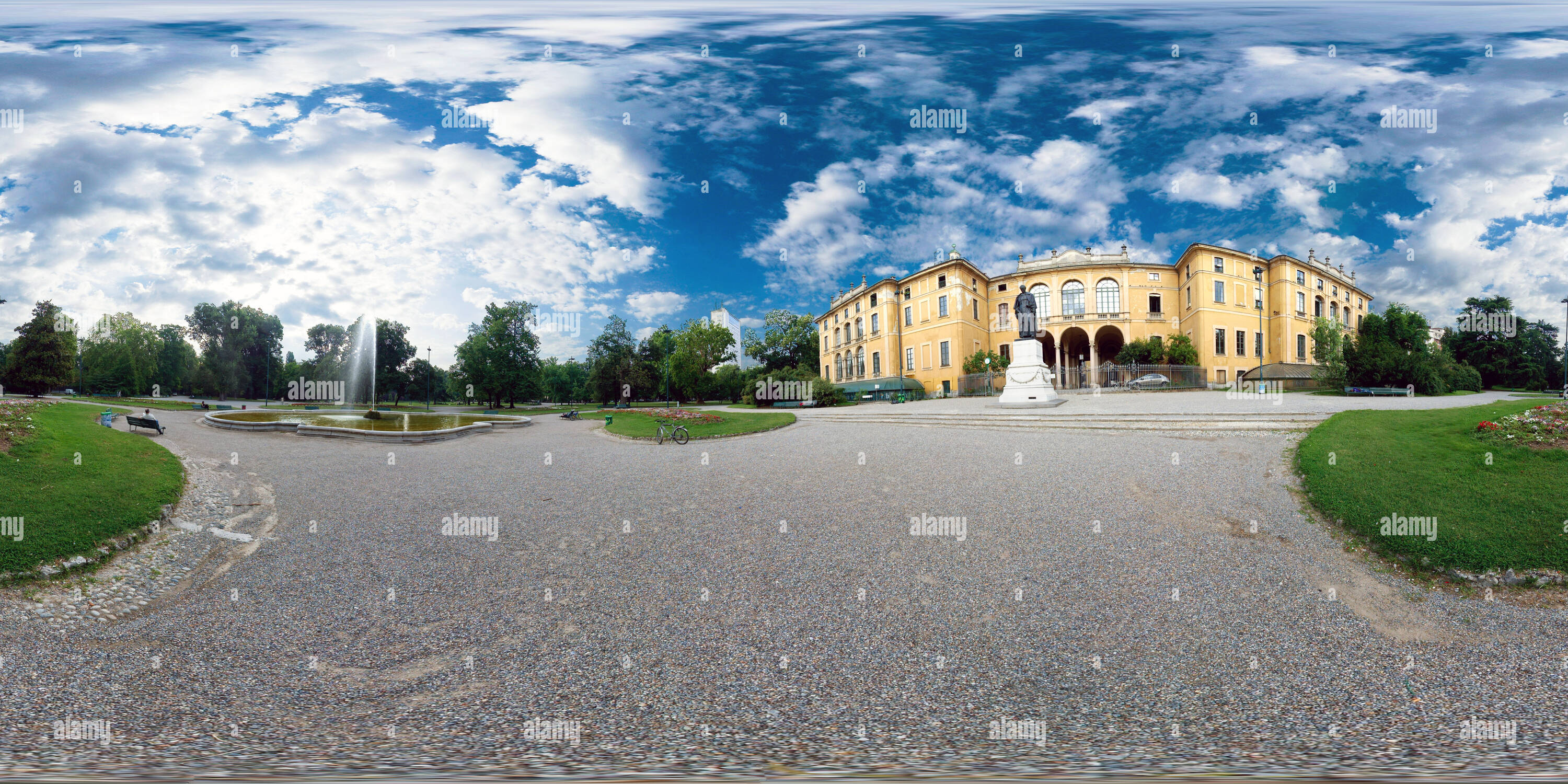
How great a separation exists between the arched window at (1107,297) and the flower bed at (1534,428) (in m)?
38.5

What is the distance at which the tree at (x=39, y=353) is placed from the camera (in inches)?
1222

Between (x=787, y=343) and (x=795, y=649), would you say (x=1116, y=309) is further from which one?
(x=795, y=649)

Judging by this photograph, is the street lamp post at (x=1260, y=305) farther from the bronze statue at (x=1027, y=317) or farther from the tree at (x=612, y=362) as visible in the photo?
the tree at (x=612, y=362)

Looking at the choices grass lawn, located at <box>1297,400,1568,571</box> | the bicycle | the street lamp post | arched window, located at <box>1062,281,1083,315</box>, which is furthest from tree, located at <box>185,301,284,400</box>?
the street lamp post

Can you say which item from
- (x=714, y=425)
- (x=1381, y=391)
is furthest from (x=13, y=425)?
(x=1381, y=391)

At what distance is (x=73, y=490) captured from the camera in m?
7.24

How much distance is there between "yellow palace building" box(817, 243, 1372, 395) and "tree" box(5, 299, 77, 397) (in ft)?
166

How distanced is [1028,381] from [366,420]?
28966mm

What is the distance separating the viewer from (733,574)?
5547 millimetres

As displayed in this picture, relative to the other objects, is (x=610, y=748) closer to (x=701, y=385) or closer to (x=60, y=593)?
(x=60, y=593)

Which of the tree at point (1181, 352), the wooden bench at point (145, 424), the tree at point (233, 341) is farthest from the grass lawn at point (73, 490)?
the tree at point (1181, 352)

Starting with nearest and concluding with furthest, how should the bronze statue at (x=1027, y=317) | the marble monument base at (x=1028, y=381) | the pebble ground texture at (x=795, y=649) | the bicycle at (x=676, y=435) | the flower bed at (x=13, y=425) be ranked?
the pebble ground texture at (x=795, y=649), the flower bed at (x=13, y=425), the bicycle at (x=676, y=435), the marble monument base at (x=1028, y=381), the bronze statue at (x=1027, y=317)

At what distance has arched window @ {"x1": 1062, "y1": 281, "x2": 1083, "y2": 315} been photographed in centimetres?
4516

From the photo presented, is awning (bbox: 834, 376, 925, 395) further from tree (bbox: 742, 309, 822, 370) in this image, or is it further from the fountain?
the fountain
